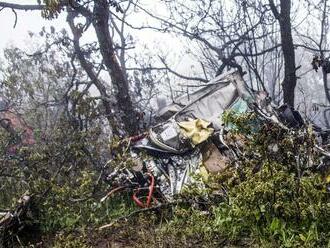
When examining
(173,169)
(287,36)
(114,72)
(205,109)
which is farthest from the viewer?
(287,36)

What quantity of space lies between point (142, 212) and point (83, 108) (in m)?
3.36

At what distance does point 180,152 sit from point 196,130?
0.43 meters

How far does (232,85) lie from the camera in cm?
671

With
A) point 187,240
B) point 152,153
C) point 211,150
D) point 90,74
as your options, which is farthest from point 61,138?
point 187,240

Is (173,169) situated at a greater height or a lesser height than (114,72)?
lesser

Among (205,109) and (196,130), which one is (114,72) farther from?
(196,130)

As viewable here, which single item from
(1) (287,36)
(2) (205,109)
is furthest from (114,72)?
(1) (287,36)

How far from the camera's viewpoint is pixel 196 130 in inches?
231

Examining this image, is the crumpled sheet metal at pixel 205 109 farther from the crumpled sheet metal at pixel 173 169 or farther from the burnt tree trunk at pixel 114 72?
the burnt tree trunk at pixel 114 72

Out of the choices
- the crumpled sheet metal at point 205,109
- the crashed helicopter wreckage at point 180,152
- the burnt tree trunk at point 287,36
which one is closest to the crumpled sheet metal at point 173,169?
the crashed helicopter wreckage at point 180,152

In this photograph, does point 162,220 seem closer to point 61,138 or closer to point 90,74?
point 61,138

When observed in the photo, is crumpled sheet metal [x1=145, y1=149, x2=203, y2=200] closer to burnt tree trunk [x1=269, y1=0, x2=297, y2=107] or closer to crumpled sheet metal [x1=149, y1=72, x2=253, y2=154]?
crumpled sheet metal [x1=149, y1=72, x2=253, y2=154]

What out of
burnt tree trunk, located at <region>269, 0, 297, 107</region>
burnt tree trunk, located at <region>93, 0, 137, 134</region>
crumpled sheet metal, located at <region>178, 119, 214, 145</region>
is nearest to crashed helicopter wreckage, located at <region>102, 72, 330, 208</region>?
crumpled sheet metal, located at <region>178, 119, 214, 145</region>

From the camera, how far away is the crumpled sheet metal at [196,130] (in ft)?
18.9
